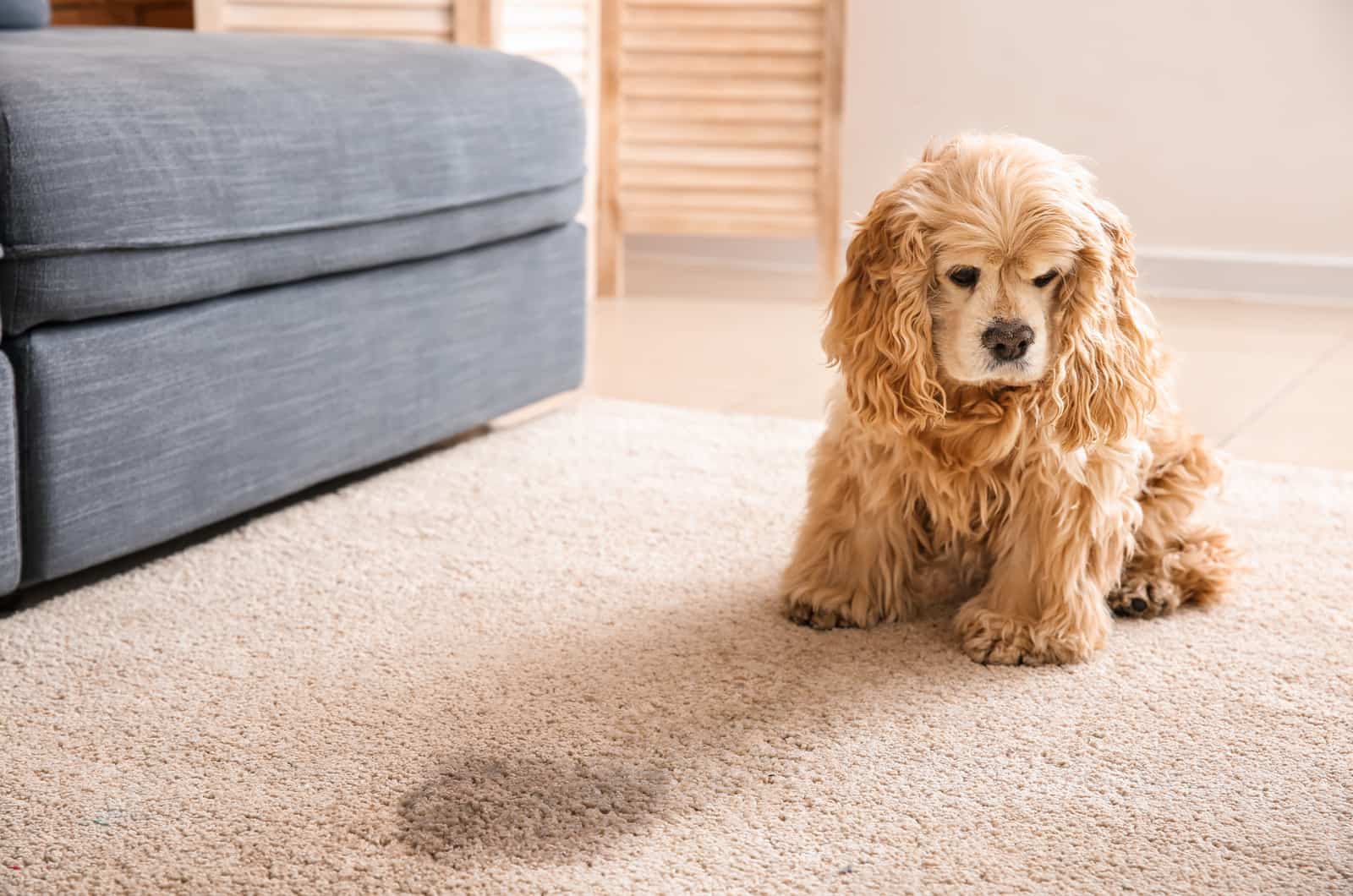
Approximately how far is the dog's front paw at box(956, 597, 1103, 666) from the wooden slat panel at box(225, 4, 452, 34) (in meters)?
2.14

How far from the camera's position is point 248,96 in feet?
5.96

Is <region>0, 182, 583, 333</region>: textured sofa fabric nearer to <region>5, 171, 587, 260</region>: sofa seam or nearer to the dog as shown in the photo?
<region>5, 171, 587, 260</region>: sofa seam

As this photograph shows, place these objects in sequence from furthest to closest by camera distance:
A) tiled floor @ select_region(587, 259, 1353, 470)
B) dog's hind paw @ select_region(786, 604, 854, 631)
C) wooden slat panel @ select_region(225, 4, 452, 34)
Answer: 1. wooden slat panel @ select_region(225, 4, 452, 34)
2. tiled floor @ select_region(587, 259, 1353, 470)
3. dog's hind paw @ select_region(786, 604, 854, 631)

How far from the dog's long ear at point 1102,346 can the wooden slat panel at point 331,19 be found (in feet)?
6.71

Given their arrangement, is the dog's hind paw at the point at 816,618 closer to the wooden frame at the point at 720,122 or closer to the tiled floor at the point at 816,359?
the tiled floor at the point at 816,359

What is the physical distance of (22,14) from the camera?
247cm

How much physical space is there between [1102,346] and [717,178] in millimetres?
2591

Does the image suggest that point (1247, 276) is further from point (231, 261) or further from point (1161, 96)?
point (231, 261)

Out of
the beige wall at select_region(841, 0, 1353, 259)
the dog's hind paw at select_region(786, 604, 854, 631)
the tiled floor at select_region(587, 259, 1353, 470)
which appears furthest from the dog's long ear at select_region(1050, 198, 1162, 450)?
the beige wall at select_region(841, 0, 1353, 259)

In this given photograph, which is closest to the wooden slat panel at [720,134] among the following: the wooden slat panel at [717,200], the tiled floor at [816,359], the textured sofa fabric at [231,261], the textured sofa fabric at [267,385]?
the wooden slat panel at [717,200]

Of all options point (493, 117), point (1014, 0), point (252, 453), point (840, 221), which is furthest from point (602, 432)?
point (1014, 0)

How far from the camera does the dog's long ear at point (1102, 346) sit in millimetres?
1483

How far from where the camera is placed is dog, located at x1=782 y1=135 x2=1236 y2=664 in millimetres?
1458

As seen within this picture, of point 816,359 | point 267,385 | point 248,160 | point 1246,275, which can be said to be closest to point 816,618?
point 267,385
